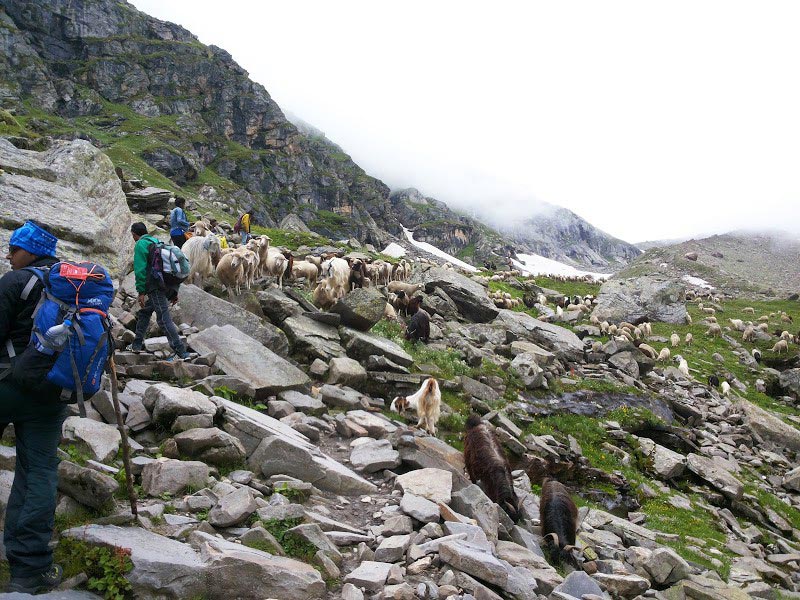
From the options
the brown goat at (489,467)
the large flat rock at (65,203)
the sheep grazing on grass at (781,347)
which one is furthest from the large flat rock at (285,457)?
the sheep grazing on grass at (781,347)

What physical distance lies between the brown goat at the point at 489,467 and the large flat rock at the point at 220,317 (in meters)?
5.65

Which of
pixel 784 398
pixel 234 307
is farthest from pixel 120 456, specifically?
pixel 784 398

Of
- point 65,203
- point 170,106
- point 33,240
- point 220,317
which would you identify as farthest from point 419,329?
point 170,106

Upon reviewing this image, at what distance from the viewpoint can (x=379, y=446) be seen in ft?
31.8

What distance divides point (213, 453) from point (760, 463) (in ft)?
68.7

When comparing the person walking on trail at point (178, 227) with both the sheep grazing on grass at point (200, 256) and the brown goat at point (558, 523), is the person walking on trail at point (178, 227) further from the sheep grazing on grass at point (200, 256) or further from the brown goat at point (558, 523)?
the brown goat at point (558, 523)

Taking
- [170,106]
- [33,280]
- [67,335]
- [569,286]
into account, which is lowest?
[67,335]

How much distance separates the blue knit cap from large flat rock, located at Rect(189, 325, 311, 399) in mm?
5930

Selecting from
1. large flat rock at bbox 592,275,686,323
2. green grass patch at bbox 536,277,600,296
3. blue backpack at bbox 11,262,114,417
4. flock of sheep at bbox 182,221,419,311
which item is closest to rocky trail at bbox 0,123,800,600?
flock of sheep at bbox 182,221,419,311

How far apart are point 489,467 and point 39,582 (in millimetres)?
8026

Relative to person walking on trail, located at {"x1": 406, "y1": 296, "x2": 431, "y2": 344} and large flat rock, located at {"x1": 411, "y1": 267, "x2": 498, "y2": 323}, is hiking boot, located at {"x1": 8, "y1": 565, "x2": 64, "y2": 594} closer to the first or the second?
person walking on trail, located at {"x1": 406, "y1": 296, "x2": 431, "y2": 344}

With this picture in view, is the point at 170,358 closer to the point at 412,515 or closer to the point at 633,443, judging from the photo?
the point at 412,515

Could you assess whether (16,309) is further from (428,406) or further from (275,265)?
(275,265)

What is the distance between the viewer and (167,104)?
142 m
